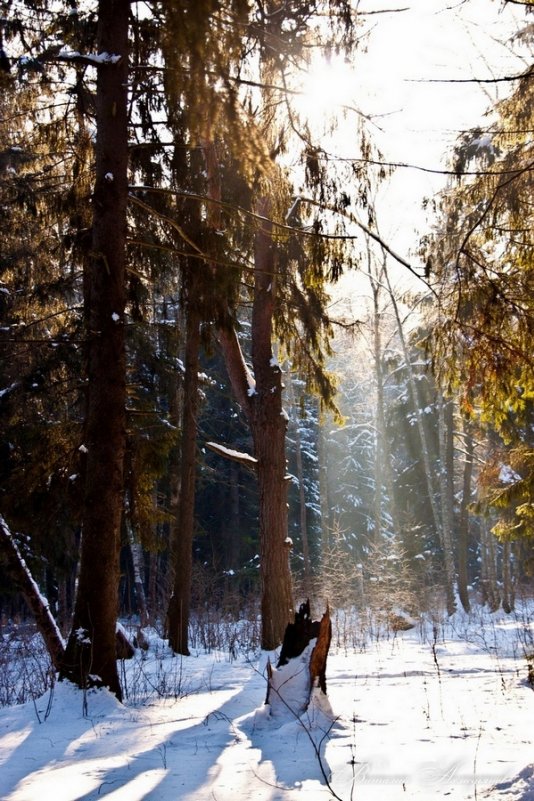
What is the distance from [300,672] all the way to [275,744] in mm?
1035

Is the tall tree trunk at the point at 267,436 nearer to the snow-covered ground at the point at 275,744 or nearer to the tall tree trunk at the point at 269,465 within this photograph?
the tall tree trunk at the point at 269,465

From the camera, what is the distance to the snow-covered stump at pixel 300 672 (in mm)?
5199

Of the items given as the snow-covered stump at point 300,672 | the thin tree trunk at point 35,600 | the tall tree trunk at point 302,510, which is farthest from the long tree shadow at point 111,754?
the tall tree trunk at point 302,510

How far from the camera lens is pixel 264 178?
611 centimetres

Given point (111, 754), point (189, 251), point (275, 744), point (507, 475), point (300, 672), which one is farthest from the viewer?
point (507, 475)

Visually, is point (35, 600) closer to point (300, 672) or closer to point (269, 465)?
point (300, 672)

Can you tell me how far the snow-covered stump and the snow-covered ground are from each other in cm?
4

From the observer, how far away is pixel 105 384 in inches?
246

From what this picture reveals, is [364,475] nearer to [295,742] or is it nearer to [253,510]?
[253,510]

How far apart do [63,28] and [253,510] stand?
23.4m

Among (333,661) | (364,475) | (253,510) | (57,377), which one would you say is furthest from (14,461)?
(364,475)

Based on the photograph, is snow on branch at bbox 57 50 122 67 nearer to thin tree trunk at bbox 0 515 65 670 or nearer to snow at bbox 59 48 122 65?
snow at bbox 59 48 122 65

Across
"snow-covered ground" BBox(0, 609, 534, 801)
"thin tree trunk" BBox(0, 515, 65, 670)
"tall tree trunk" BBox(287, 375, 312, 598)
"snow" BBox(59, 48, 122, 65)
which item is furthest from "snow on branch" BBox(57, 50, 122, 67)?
"tall tree trunk" BBox(287, 375, 312, 598)

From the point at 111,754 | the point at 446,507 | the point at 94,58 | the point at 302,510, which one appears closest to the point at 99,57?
the point at 94,58
